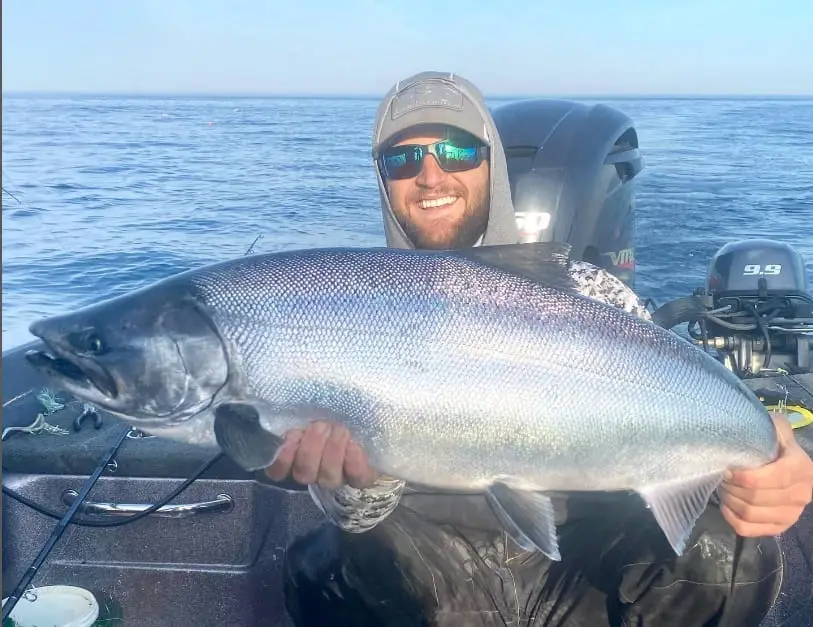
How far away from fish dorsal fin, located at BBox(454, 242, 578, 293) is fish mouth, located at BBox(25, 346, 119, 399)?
1.15 meters

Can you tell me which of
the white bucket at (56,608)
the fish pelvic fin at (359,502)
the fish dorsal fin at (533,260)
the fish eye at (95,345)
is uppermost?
the fish dorsal fin at (533,260)

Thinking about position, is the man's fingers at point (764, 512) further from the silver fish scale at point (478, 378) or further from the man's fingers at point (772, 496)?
the silver fish scale at point (478, 378)

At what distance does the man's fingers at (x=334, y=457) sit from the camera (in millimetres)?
2365

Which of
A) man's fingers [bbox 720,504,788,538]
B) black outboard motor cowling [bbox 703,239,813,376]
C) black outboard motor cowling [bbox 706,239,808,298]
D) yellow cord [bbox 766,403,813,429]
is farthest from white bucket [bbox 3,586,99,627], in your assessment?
black outboard motor cowling [bbox 706,239,808,298]

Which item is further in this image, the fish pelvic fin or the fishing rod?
the fishing rod

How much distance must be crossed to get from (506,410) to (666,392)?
19.6 inches

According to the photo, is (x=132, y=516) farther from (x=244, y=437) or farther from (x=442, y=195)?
(x=442, y=195)

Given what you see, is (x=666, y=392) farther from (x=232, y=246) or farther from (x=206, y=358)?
(x=232, y=246)

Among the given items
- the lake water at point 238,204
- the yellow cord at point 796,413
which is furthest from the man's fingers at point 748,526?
the lake water at point 238,204

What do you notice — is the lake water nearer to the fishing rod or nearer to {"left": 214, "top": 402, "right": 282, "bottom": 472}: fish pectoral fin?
the fishing rod

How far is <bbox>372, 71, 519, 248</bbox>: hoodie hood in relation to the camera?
3.51 meters

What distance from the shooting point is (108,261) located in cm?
1013

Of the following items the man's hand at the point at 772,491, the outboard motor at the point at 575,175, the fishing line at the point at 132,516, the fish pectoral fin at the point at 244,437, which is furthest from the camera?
the outboard motor at the point at 575,175

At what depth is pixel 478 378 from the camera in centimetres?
231
